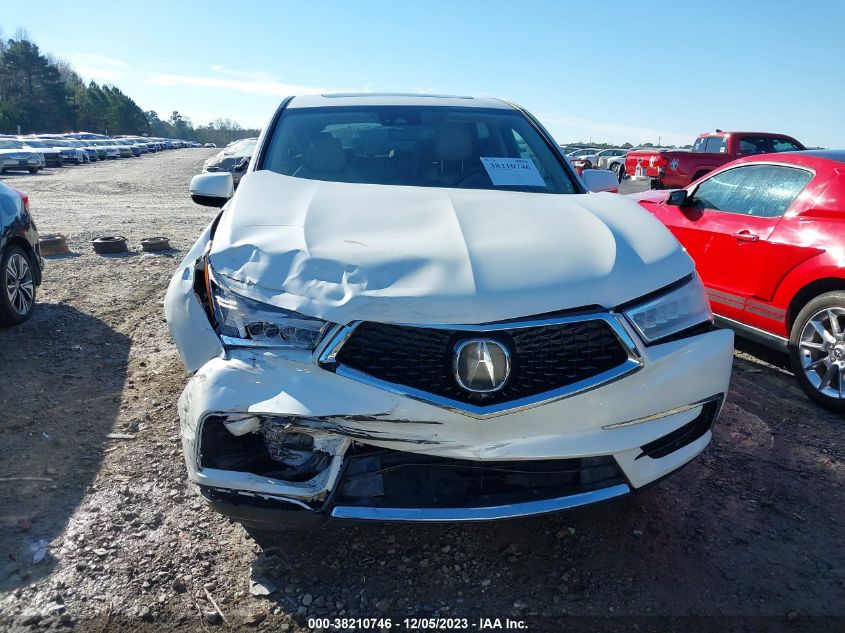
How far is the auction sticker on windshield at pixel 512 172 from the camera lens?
3254 millimetres

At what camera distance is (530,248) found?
2283 millimetres

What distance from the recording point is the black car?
505cm

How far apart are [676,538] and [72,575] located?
7.71ft

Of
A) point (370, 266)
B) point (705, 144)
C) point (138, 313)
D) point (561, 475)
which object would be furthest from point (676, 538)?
point (705, 144)

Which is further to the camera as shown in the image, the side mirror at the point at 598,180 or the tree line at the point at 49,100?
the tree line at the point at 49,100

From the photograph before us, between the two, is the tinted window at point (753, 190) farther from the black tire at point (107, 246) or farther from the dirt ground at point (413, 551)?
the black tire at point (107, 246)

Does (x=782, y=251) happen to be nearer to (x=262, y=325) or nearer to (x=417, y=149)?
(x=417, y=149)

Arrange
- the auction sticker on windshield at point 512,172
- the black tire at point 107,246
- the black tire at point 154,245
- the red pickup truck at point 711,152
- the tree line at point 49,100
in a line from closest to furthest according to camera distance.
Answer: the auction sticker on windshield at point 512,172 < the black tire at point 107,246 < the black tire at point 154,245 < the red pickup truck at point 711,152 < the tree line at point 49,100

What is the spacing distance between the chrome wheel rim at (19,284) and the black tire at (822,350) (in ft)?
19.2

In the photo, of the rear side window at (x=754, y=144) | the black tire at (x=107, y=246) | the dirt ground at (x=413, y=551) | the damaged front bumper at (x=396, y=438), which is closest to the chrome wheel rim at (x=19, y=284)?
the dirt ground at (x=413, y=551)

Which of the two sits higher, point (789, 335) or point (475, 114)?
point (475, 114)

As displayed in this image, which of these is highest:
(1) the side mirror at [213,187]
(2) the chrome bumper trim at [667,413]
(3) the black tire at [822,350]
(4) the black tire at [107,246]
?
(1) the side mirror at [213,187]

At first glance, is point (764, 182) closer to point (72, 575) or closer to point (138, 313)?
point (72, 575)

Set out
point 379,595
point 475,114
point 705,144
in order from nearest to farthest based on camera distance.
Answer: point 379,595 < point 475,114 < point 705,144
